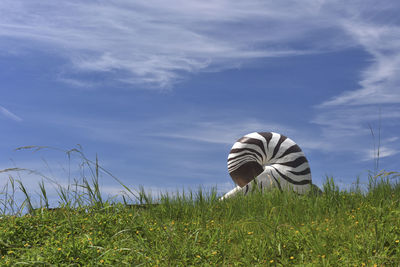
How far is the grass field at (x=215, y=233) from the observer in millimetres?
5598

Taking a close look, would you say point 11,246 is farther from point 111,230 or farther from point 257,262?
point 257,262

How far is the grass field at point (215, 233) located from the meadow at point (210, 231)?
0.02 metres

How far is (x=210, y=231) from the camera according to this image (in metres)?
7.06

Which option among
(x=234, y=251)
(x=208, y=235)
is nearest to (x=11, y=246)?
(x=208, y=235)

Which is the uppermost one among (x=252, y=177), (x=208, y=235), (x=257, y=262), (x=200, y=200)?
(x=252, y=177)

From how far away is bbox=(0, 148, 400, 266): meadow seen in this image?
18.4 feet

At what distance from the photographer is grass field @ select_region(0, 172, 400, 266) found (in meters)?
5.60

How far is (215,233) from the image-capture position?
21.7ft

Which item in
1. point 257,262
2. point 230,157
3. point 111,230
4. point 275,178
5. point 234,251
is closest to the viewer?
point 257,262

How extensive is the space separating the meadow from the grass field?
0.05 ft

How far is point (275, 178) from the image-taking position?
11.7 m

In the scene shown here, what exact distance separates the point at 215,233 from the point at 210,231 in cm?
47

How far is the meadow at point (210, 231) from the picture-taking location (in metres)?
5.60

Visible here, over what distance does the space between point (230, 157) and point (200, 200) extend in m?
3.28
